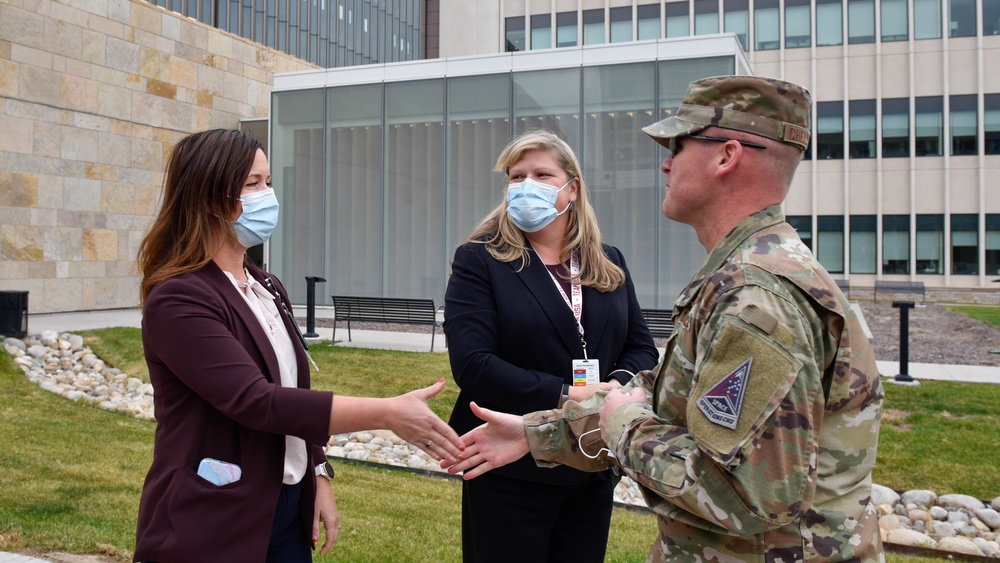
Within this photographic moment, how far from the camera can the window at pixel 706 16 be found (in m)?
39.6

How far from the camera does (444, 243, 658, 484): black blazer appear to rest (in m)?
2.79

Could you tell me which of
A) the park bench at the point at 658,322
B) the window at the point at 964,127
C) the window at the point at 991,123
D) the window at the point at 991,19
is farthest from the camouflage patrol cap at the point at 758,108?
the window at the point at 991,19

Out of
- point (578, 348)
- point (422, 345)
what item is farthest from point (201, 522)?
point (422, 345)

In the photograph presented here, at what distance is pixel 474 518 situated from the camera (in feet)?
9.20

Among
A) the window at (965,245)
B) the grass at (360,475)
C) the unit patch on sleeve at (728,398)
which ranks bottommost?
the grass at (360,475)

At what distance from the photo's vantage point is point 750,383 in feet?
4.96

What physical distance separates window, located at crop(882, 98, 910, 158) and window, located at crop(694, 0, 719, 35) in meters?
9.39

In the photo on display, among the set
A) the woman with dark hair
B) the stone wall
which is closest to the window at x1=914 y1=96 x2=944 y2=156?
the stone wall

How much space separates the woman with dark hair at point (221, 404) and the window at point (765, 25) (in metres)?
40.9

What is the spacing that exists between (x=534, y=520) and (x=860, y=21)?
135 ft

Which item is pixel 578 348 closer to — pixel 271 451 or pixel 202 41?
pixel 271 451

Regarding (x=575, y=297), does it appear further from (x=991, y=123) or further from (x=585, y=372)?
(x=991, y=123)

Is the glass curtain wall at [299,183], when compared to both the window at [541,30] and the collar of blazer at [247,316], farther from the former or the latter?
the window at [541,30]

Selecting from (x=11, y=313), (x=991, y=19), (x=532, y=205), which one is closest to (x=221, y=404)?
(x=532, y=205)
